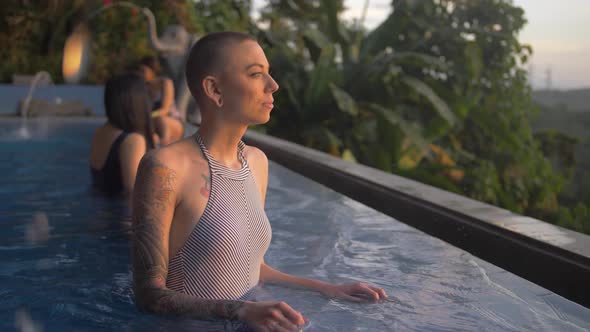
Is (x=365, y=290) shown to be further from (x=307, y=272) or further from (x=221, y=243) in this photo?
(x=307, y=272)

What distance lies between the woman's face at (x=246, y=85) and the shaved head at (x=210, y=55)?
0.05 feet

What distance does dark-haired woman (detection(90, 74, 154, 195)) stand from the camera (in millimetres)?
3912

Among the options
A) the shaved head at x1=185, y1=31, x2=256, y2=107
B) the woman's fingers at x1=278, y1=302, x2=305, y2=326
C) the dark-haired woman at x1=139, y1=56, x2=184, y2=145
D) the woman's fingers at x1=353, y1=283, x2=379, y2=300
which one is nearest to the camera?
the woman's fingers at x1=278, y1=302, x2=305, y2=326

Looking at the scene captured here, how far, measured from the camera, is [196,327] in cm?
200

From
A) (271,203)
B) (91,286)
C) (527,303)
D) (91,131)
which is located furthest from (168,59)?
(527,303)

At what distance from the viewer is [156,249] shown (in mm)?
1896

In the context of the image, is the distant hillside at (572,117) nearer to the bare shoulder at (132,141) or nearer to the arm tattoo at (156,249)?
the bare shoulder at (132,141)

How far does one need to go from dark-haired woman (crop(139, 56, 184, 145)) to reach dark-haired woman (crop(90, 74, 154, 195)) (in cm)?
337

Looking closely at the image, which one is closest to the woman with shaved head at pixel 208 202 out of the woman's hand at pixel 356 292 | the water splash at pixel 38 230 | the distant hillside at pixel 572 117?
the woman's hand at pixel 356 292

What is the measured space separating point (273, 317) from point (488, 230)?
201 centimetres

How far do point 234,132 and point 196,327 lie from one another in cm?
61

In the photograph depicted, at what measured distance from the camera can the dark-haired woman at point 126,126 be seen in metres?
3.91

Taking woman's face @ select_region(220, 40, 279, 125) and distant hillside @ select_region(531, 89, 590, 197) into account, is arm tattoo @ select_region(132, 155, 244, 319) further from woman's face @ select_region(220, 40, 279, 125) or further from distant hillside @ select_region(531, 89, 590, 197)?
distant hillside @ select_region(531, 89, 590, 197)

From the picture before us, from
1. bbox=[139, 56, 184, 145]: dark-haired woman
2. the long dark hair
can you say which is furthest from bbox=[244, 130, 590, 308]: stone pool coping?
bbox=[139, 56, 184, 145]: dark-haired woman
